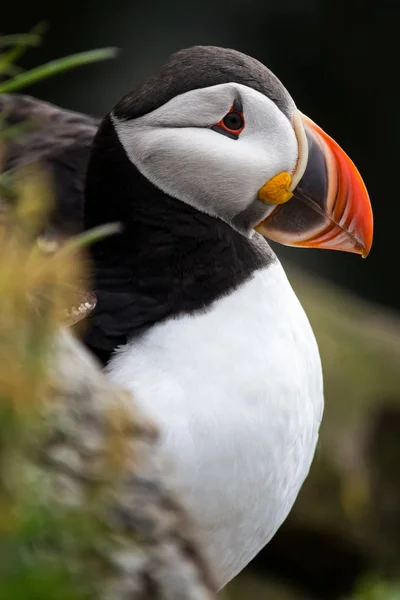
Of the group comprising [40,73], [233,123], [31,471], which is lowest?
[233,123]

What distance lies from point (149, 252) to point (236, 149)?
0.30 meters

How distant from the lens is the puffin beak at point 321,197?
8.51 ft

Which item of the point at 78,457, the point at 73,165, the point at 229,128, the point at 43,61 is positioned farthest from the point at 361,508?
the point at 43,61

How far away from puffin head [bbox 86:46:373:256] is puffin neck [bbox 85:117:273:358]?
38mm

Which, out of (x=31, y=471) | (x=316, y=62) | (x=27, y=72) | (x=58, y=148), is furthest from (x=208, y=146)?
(x=316, y=62)

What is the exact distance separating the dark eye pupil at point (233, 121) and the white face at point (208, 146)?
1cm

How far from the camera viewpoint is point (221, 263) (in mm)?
2557

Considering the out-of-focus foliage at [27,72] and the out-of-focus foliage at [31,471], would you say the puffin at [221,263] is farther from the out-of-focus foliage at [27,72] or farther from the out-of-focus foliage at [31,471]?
the out-of-focus foliage at [31,471]

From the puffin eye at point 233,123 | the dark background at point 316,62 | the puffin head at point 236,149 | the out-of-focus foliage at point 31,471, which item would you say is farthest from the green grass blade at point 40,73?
the dark background at point 316,62

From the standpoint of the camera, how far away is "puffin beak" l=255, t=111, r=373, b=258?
8.51 ft

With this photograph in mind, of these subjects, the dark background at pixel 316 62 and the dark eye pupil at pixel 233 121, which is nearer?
the dark eye pupil at pixel 233 121

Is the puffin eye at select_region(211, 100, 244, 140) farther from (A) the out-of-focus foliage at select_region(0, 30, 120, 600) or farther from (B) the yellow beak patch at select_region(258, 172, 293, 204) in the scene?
(A) the out-of-focus foliage at select_region(0, 30, 120, 600)

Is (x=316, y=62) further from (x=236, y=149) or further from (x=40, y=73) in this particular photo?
(x=40, y=73)

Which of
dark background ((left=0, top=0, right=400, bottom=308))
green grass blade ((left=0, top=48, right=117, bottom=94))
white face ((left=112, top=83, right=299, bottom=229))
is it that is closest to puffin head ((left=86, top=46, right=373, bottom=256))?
white face ((left=112, top=83, right=299, bottom=229))
